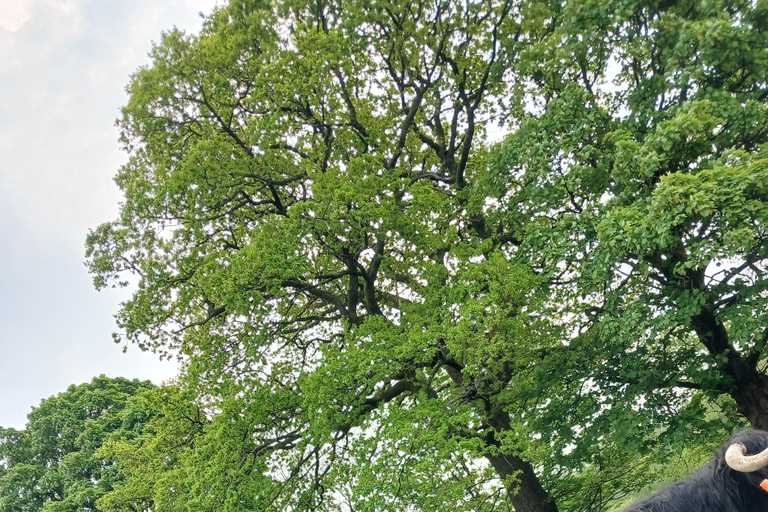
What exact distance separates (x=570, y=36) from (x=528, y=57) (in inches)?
34.1

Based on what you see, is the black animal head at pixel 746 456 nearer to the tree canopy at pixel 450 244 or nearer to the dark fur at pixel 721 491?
the dark fur at pixel 721 491

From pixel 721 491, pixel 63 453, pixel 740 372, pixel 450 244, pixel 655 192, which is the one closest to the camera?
pixel 721 491

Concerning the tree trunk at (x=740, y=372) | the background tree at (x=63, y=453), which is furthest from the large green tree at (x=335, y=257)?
the background tree at (x=63, y=453)

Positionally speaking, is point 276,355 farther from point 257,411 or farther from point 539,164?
point 539,164

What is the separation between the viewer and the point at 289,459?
11.5m

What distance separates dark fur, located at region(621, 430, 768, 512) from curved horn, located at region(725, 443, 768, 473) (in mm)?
64

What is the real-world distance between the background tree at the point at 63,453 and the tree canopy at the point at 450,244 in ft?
38.4

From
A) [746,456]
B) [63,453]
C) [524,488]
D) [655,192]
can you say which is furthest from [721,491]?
[63,453]

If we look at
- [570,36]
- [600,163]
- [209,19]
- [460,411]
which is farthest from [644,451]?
[209,19]

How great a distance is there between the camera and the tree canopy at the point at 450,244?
29.8 ft

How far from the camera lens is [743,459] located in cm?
180

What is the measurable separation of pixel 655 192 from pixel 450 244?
16.2 feet

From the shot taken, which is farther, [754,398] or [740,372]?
[740,372]

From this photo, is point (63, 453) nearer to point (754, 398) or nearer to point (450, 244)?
point (450, 244)
